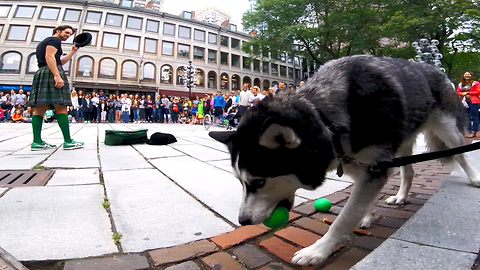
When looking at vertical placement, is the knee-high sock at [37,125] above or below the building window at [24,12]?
below

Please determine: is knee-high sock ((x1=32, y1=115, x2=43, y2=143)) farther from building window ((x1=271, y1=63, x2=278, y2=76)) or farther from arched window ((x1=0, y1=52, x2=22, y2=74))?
building window ((x1=271, y1=63, x2=278, y2=76))

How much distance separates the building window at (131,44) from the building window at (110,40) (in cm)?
127

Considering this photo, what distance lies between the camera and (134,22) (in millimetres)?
45000

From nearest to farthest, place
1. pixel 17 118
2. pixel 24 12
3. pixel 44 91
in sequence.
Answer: pixel 44 91 → pixel 17 118 → pixel 24 12

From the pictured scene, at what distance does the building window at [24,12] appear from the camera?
41084mm

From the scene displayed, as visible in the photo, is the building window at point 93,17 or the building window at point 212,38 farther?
the building window at point 212,38

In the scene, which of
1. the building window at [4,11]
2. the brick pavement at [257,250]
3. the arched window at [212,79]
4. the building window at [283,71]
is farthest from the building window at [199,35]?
the brick pavement at [257,250]

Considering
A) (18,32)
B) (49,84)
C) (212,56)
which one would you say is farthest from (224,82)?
(49,84)

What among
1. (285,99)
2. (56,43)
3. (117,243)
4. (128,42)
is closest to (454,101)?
(285,99)

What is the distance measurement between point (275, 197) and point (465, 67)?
29470mm

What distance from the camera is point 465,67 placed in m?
23.7

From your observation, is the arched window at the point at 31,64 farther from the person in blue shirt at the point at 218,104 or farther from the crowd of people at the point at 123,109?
the person in blue shirt at the point at 218,104

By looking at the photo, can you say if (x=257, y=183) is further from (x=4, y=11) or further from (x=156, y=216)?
(x=4, y=11)

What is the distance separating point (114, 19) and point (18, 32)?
13023mm
